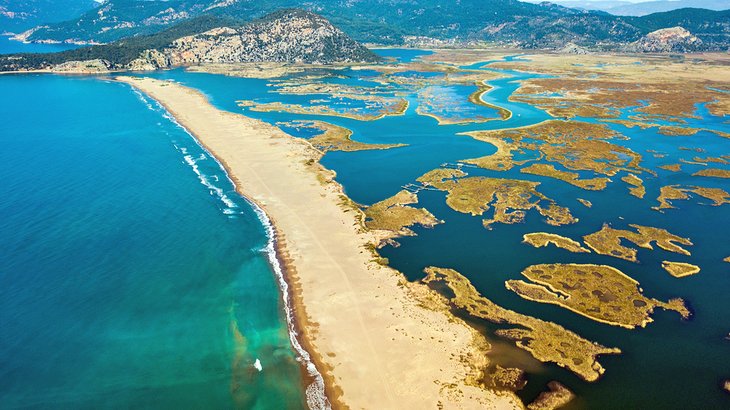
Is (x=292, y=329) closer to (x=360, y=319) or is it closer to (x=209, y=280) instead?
(x=360, y=319)

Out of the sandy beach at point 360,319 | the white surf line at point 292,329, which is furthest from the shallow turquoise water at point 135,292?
the sandy beach at point 360,319

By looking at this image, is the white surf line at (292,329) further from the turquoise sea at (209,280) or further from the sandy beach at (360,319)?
the turquoise sea at (209,280)

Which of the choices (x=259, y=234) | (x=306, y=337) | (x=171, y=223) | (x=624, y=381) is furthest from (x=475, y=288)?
(x=171, y=223)

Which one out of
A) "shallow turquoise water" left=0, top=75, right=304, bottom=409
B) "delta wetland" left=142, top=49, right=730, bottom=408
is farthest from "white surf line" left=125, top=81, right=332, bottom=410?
"delta wetland" left=142, top=49, right=730, bottom=408

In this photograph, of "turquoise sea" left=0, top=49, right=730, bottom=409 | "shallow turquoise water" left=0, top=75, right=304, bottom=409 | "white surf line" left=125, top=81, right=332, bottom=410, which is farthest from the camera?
"turquoise sea" left=0, top=49, right=730, bottom=409

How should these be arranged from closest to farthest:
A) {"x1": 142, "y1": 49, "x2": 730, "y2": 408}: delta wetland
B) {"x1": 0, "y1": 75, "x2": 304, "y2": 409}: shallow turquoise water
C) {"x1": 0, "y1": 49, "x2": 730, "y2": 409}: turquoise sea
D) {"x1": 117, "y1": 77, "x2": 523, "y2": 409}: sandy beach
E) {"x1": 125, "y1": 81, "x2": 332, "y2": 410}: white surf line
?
{"x1": 125, "y1": 81, "x2": 332, "y2": 410}: white surf line < {"x1": 117, "y1": 77, "x2": 523, "y2": 409}: sandy beach < {"x1": 0, "y1": 75, "x2": 304, "y2": 409}: shallow turquoise water < {"x1": 0, "y1": 49, "x2": 730, "y2": 409}: turquoise sea < {"x1": 142, "y1": 49, "x2": 730, "y2": 408}: delta wetland

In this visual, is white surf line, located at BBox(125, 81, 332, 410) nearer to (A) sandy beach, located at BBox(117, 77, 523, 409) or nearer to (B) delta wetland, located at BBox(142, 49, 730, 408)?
(A) sandy beach, located at BBox(117, 77, 523, 409)
